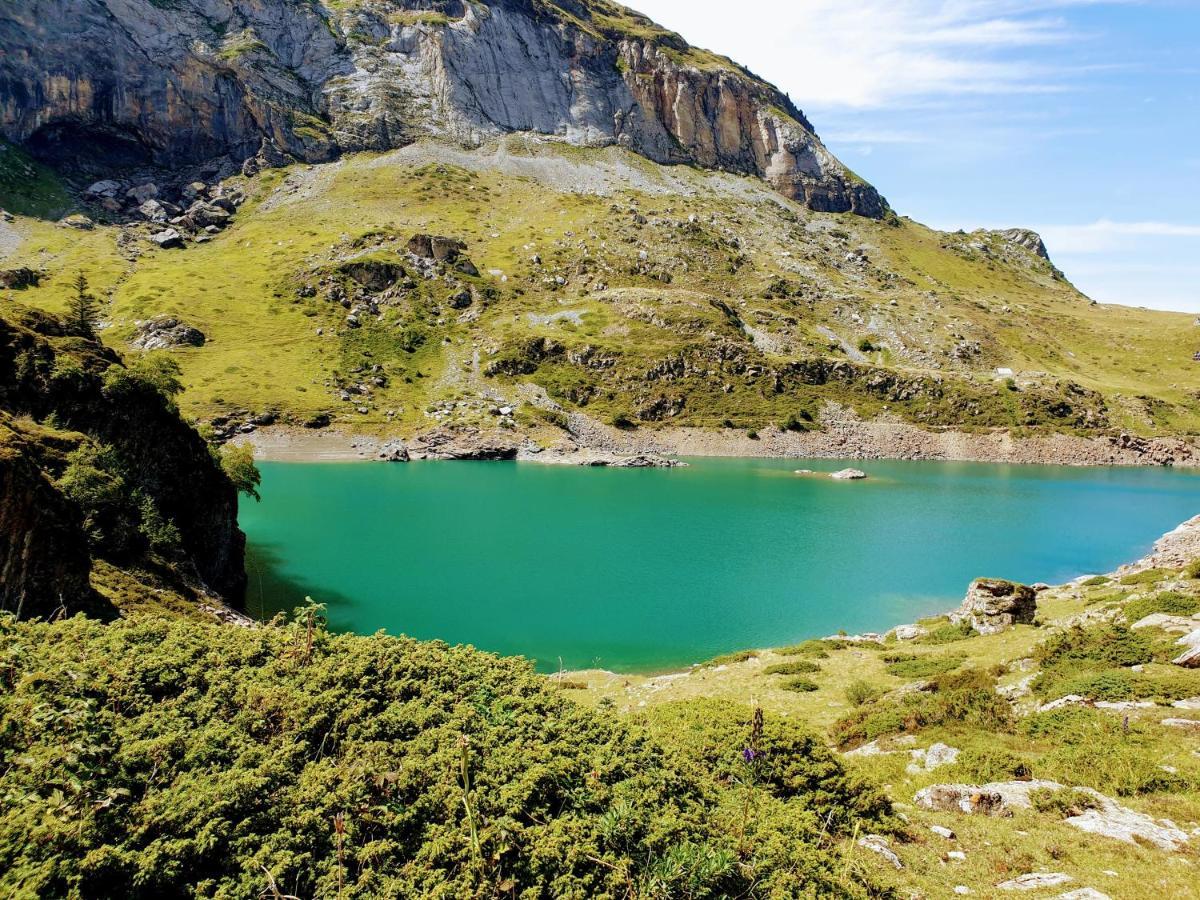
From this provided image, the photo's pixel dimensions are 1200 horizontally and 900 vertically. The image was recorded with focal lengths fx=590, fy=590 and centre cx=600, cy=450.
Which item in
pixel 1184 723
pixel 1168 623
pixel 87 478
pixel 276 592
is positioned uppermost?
pixel 87 478

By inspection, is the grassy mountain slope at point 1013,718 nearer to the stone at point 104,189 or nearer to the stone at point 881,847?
the stone at point 881,847

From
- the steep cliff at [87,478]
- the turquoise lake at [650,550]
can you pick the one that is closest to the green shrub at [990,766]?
the turquoise lake at [650,550]

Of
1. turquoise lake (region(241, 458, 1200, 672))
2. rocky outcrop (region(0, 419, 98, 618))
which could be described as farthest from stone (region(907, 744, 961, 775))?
rocky outcrop (region(0, 419, 98, 618))

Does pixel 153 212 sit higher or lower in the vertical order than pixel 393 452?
higher

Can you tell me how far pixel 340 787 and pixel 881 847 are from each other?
7.79m

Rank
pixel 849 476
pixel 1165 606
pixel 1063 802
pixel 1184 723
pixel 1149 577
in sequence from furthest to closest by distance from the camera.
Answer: pixel 849 476 < pixel 1149 577 < pixel 1165 606 < pixel 1184 723 < pixel 1063 802

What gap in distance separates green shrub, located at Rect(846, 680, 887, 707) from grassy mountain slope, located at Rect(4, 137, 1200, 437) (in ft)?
327

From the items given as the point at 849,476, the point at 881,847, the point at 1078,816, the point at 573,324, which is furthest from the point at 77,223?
the point at 1078,816

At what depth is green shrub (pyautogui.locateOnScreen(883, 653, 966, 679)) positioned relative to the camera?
20547 millimetres

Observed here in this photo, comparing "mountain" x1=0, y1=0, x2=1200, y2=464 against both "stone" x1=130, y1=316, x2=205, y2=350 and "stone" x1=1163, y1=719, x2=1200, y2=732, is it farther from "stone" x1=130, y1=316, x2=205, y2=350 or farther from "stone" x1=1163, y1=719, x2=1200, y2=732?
"stone" x1=1163, y1=719, x2=1200, y2=732

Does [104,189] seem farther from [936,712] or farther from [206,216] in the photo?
[936,712]

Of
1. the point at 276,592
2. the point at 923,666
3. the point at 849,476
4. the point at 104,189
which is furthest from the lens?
the point at 104,189

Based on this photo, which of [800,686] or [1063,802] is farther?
[800,686]

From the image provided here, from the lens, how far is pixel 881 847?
29.1 ft
